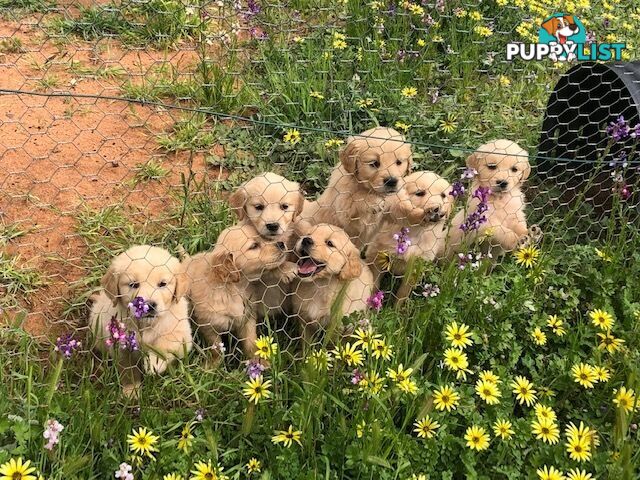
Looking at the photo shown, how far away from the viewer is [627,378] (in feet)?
7.22

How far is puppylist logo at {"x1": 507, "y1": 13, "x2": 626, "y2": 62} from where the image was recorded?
13.8 ft

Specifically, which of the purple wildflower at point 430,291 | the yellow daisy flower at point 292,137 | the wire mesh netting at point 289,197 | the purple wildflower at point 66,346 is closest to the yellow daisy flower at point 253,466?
the wire mesh netting at point 289,197

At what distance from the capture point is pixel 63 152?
10.2ft

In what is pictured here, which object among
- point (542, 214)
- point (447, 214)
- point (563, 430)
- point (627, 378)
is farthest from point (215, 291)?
point (542, 214)

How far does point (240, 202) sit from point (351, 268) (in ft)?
1.72

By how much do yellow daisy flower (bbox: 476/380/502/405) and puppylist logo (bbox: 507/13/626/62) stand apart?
2.68 m

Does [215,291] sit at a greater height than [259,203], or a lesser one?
lesser

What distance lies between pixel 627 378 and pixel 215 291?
1.40 metres

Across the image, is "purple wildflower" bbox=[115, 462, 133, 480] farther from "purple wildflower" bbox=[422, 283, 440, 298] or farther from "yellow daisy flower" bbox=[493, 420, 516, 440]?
"purple wildflower" bbox=[422, 283, 440, 298]

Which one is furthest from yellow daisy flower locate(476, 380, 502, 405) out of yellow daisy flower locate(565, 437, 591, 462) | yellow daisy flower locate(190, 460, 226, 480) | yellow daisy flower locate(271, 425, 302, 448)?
yellow daisy flower locate(190, 460, 226, 480)

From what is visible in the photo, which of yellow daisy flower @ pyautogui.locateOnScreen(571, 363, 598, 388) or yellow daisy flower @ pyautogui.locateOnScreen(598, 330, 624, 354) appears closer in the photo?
yellow daisy flower @ pyautogui.locateOnScreen(571, 363, 598, 388)

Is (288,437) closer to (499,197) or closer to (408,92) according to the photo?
(499,197)

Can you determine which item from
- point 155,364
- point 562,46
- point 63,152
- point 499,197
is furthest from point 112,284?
point 562,46

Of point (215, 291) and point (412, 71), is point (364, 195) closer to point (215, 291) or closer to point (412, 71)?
point (215, 291)
